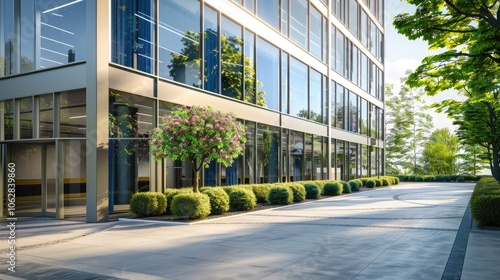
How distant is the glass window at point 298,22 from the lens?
28673mm

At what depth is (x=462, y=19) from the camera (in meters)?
12.0

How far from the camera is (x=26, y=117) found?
16.5m

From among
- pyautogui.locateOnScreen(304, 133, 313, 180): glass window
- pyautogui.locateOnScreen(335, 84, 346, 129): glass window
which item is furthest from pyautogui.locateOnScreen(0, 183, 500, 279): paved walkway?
pyautogui.locateOnScreen(335, 84, 346, 129): glass window

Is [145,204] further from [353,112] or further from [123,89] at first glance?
[353,112]

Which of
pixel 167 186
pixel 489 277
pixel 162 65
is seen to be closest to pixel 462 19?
pixel 489 277

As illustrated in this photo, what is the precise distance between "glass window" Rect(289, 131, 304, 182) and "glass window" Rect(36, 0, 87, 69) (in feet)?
52.2

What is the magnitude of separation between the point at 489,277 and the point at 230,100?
51.4 feet

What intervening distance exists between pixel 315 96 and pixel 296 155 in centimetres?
565

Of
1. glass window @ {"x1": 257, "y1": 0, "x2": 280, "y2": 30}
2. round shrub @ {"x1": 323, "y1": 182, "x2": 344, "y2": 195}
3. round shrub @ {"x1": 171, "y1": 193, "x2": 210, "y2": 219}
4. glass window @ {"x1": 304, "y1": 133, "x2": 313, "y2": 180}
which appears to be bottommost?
round shrub @ {"x1": 323, "y1": 182, "x2": 344, "y2": 195}

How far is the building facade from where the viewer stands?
14.8m

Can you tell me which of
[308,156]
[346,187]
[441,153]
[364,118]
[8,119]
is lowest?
[346,187]

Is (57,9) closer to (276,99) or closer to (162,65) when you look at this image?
(162,65)

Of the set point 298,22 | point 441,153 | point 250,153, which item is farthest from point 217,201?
point 441,153

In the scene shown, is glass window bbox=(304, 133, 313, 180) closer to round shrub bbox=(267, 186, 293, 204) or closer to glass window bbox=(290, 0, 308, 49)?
glass window bbox=(290, 0, 308, 49)
